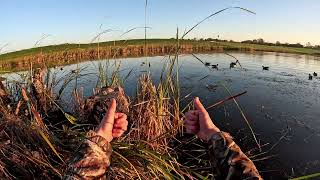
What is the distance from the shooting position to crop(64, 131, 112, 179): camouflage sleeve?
8.71ft

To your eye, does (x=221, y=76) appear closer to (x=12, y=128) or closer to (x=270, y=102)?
(x=270, y=102)

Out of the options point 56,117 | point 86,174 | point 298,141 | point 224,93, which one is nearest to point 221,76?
point 224,93

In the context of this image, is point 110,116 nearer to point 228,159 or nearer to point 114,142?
point 228,159

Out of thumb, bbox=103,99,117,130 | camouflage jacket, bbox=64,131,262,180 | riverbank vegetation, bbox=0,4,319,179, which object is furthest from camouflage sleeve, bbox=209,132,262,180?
thumb, bbox=103,99,117,130

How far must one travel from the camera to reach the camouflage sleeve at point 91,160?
266 centimetres

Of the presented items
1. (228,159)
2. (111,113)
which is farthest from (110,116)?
(228,159)

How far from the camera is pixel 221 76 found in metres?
19.8

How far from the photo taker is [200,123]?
283 centimetres

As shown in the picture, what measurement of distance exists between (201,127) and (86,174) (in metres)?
1.00

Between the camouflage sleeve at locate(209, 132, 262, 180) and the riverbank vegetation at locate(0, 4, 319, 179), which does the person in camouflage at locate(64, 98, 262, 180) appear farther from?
the riverbank vegetation at locate(0, 4, 319, 179)

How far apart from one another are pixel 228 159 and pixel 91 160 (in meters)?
1.06

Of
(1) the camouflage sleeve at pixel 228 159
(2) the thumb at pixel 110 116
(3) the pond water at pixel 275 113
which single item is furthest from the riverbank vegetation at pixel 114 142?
(2) the thumb at pixel 110 116

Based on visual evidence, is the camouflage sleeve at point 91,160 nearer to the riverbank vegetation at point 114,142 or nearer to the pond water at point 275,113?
the riverbank vegetation at point 114,142

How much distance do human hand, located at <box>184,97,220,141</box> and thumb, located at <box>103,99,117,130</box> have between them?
649 mm
